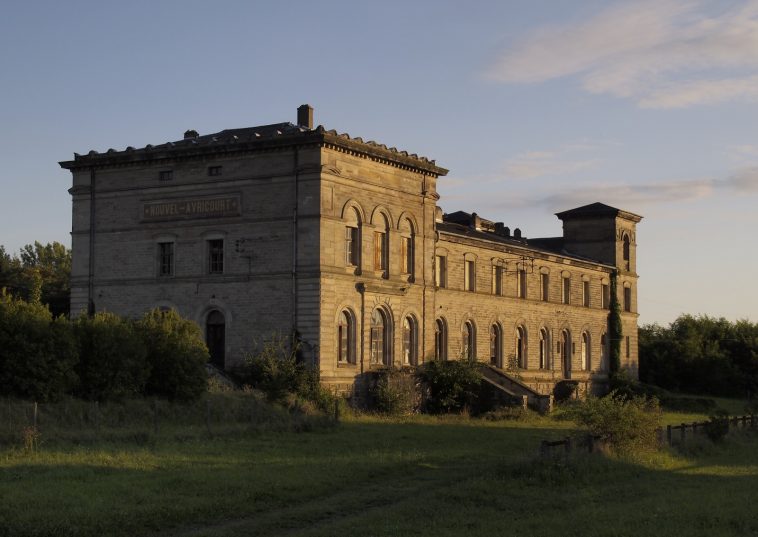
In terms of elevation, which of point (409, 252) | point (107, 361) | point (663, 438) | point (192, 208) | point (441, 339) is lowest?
point (663, 438)

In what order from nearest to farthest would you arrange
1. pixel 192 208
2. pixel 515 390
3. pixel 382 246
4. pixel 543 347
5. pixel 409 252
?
1. pixel 192 208
2. pixel 382 246
3. pixel 409 252
4. pixel 515 390
5. pixel 543 347

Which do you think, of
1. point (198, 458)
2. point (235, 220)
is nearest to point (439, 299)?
point (235, 220)

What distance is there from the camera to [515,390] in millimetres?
49469

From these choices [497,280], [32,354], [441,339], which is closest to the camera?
[32,354]

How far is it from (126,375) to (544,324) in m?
32.6

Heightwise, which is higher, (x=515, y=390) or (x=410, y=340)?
(x=410, y=340)

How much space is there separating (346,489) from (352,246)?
71.9 feet

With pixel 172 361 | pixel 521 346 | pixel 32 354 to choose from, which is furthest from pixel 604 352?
pixel 32 354

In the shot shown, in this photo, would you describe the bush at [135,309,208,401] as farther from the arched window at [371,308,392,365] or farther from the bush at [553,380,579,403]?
the bush at [553,380,579,403]

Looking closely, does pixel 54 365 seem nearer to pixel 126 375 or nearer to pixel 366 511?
pixel 126 375

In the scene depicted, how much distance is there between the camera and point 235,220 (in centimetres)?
4350

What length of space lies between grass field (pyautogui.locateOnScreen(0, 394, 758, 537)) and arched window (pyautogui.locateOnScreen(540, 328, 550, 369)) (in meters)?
28.8

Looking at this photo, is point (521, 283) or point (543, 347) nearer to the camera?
point (521, 283)

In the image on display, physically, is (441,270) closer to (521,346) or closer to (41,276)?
(521,346)
